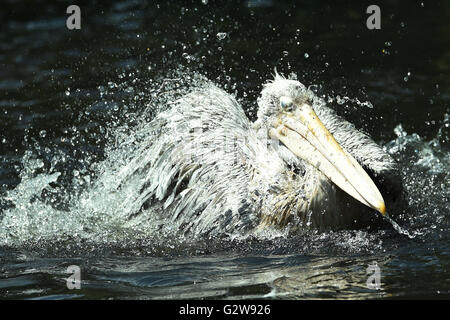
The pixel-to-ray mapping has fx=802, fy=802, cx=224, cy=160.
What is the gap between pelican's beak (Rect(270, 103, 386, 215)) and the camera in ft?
17.7

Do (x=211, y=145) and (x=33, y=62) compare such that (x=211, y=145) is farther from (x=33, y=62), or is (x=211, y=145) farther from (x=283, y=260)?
(x=33, y=62)

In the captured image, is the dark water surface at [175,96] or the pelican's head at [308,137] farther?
the pelican's head at [308,137]

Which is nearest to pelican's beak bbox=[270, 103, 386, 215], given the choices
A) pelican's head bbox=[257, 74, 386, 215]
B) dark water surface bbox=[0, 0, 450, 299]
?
pelican's head bbox=[257, 74, 386, 215]

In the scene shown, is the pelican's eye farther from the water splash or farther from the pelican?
the water splash

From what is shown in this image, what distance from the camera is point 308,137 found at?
5887mm

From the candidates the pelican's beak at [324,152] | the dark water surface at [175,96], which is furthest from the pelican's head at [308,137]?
the dark water surface at [175,96]

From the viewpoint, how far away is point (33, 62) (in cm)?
955

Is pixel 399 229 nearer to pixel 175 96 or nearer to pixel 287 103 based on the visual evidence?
pixel 287 103

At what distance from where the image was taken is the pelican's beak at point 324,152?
5.40 m

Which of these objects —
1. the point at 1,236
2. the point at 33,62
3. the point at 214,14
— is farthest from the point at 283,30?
the point at 1,236

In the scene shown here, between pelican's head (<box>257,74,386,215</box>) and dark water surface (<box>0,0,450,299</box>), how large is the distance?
46 centimetres

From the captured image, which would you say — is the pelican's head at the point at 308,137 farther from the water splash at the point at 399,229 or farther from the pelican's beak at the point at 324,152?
the water splash at the point at 399,229

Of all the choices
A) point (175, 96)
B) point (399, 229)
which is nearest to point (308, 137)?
point (399, 229)

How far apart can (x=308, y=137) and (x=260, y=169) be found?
50 cm
